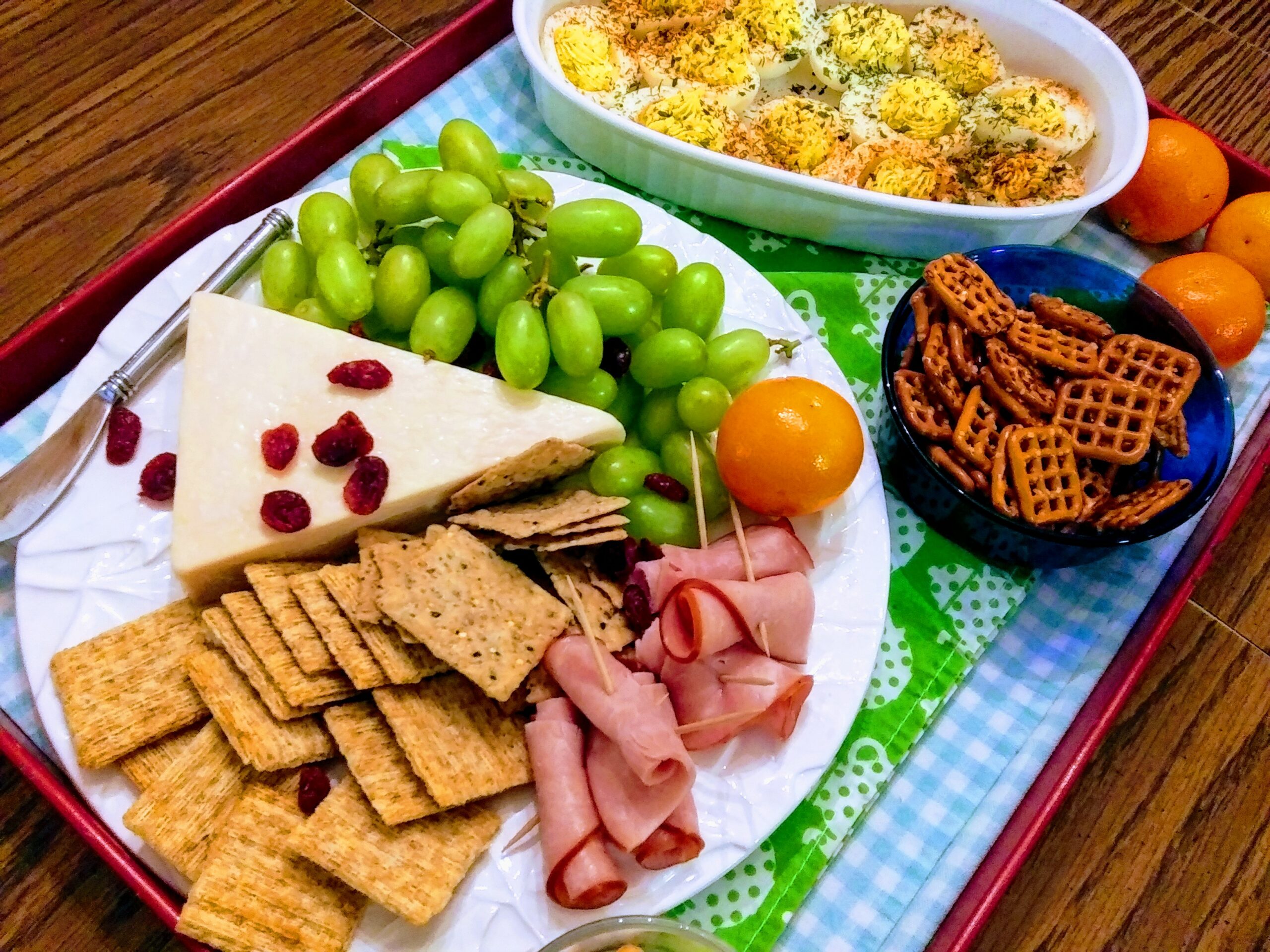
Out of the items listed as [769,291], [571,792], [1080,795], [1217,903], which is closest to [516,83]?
[769,291]

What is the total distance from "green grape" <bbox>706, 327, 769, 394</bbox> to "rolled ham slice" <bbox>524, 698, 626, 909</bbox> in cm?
51

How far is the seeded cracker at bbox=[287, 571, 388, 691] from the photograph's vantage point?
3.44ft

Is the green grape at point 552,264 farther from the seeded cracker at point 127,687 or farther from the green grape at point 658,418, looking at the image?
the seeded cracker at point 127,687

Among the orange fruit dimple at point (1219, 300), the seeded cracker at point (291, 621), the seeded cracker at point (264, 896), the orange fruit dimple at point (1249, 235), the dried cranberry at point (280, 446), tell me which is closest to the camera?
the seeded cracker at point (264, 896)

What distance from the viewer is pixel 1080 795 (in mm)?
1310

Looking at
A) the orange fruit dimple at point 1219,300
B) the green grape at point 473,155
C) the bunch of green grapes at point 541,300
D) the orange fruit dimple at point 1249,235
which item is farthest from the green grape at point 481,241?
the orange fruit dimple at point 1249,235

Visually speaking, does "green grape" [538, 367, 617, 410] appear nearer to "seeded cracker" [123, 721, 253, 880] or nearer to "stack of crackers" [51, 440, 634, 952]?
"stack of crackers" [51, 440, 634, 952]

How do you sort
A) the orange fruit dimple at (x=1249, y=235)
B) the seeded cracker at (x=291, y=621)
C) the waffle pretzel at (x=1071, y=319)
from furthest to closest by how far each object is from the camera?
the orange fruit dimple at (x=1249, y=235)
the waffle pretzel at (x=1071, y=319)
the seeded cracker at (x=291, y=621)

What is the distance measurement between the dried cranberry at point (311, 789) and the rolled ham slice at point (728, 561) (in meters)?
0.44

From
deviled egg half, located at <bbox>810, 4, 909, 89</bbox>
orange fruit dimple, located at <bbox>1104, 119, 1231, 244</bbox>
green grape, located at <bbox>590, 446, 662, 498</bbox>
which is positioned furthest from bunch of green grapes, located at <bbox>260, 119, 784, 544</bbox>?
orange fruit dimple, located at <bbox>1104, 119, 1231, 244</bbox>

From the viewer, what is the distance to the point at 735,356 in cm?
128

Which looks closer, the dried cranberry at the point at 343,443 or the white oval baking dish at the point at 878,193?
the dried cranberry at the point at 343,443

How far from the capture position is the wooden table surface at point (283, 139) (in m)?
1.23

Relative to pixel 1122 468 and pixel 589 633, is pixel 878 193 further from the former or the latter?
pixel 589 633
